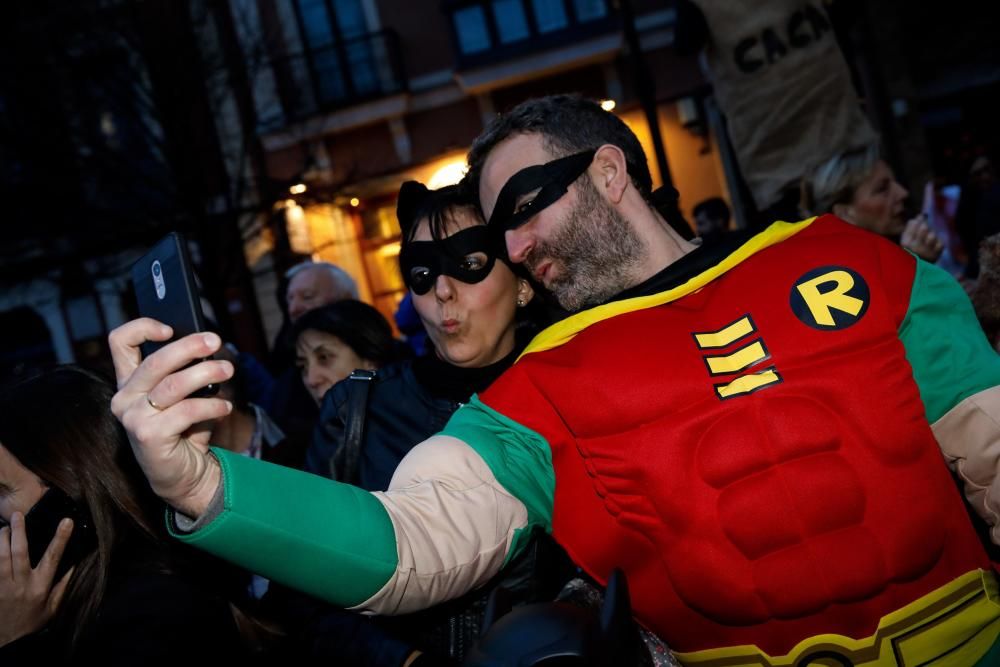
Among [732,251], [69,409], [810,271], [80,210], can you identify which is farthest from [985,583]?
[80,210]

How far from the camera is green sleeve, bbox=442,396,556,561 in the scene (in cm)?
161

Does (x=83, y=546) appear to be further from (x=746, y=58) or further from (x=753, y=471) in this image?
(x=746, y=58)

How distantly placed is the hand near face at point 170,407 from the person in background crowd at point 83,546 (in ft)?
2.53

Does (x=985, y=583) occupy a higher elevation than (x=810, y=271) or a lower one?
lower

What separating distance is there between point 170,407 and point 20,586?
→ 1186 millimetres

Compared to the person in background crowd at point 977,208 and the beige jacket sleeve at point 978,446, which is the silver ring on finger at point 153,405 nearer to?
the beige jacket sleeve at point 978,446

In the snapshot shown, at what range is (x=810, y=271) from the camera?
66.6 inches

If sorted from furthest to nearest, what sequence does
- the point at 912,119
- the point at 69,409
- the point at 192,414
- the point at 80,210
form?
the point at 912,119
the point at 80,210
the point at 69,409
the point at 192,414

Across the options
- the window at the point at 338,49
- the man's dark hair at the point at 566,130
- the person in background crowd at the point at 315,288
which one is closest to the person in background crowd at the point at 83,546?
the man's dark hair at the point at 566,130

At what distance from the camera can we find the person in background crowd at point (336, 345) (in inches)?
134

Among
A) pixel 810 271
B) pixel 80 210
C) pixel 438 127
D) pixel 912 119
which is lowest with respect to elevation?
pixel 810 271

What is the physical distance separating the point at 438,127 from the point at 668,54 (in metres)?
4.27

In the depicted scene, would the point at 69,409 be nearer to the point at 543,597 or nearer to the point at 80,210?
the point at 543,597

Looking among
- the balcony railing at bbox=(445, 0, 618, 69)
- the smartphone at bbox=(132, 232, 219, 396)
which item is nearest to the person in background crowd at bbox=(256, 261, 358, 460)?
the smartphone at bbox=(132, 232, 219, 396)
